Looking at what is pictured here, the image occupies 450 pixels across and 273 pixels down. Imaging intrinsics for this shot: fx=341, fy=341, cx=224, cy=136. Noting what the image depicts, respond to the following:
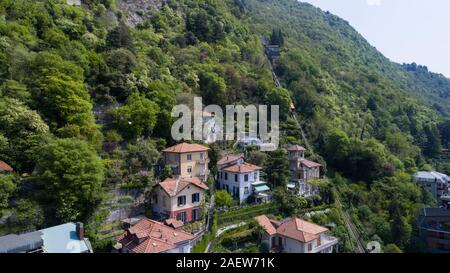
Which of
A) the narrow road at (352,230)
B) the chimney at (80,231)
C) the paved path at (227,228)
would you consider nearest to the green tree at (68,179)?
the chimney at (80,231)

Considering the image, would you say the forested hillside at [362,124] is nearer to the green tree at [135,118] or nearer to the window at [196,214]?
the window at [196,214]

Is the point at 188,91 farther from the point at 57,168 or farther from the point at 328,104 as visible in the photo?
the point at 328,104

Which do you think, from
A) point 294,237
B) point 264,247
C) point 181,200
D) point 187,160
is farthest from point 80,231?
point 294,237

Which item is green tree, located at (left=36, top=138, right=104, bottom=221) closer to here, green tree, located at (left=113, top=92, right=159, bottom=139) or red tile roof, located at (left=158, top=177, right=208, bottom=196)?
red tile roof, located at (left=158, top=177, right=208, bottom=196)

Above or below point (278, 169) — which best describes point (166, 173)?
above

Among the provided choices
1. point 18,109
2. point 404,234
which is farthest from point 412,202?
point 18,109

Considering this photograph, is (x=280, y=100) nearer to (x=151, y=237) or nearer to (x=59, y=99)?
(x=59, y=99)
